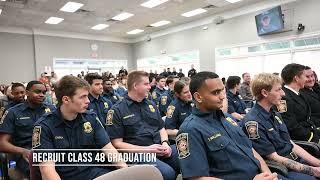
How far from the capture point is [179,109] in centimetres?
312

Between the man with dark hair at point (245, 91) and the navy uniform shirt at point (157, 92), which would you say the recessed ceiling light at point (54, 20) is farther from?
the man with dark hair at point (245, 91)

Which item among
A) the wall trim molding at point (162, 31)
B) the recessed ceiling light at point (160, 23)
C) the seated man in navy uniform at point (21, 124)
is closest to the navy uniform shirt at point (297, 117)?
the seated man in navy uniform at point (21, 124)

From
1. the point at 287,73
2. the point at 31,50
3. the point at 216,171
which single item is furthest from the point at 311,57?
the point at 31,50

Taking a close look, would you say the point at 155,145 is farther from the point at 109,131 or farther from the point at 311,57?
the point at 311,57

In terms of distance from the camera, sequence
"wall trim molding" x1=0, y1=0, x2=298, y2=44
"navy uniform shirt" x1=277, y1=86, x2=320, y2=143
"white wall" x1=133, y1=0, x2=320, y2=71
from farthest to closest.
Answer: "wall trim molding" x1=0, y1=0, x2=298, y2=44 → "white wall" x1=133, y1=0, x2=320, y2=71 → "navy uniform shirt" x1=277, y1=86, x2=320, y2=143

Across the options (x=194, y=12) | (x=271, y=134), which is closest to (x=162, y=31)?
(x=194, y=12)

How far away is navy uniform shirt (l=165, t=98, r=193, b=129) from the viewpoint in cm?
306

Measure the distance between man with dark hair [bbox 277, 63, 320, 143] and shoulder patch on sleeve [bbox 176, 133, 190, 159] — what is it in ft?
4.54

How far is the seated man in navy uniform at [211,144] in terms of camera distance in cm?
147

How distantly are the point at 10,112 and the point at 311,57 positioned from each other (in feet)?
26.3

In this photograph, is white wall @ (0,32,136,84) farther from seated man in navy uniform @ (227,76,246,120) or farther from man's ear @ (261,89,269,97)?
man's ear @ (261,89,269,97)

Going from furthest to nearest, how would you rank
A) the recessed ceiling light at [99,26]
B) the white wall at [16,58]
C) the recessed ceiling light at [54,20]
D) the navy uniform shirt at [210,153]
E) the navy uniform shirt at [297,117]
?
the recessed ceiling light at [99,26]
the white wall at [16,58]
the recessed ceiling light at [54,20]
the navy uniform shirt at [297,117]
the navy uniform shirt at [210,153]

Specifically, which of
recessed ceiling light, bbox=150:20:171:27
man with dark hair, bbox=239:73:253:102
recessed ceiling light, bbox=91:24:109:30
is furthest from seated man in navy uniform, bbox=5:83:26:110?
recessed ceiling light, bbox=150:20:171:27

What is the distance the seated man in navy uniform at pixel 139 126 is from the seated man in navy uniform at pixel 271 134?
0.78 meters
